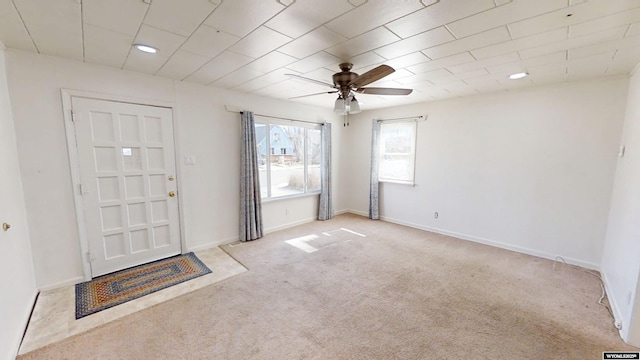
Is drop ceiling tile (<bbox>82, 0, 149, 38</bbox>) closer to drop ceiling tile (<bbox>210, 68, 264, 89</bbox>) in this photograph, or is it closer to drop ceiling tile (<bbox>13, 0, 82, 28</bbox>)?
drop ceiling tile (<bbox>13, 0, 82, 28</bbox>)

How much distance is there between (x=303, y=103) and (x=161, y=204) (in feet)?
9.81

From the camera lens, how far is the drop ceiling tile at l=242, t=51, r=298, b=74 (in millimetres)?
2533

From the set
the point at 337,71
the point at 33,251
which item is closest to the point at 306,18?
the point at 337,71

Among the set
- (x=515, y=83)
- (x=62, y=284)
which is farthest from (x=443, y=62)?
(x=62, y=284)

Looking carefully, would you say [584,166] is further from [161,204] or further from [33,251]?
[33,251]

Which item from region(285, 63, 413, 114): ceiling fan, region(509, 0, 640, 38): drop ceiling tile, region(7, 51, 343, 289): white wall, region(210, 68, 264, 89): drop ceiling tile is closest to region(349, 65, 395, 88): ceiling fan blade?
region(285, 63, 413, 114): ceiling fan

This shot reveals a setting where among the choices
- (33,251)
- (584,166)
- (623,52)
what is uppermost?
(623,52)

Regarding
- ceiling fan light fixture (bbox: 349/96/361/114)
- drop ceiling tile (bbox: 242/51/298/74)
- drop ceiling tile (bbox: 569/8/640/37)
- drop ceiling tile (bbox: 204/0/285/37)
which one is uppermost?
drop ceiling tile (bbox: 242/51/298/74)

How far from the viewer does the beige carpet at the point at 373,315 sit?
197 centimetres

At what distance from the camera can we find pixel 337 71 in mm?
2963

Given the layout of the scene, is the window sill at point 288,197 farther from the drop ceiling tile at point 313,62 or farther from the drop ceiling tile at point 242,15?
the drop ceiling tile at point 242,15

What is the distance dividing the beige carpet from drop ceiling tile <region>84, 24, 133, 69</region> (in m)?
2.47

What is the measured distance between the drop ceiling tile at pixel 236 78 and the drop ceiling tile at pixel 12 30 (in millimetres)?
1695

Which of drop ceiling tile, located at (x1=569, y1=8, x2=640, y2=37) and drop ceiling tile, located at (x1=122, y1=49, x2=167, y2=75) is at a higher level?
drop ceiling tile, located at (x1=122, y1=49, x2=167, y2=75)
